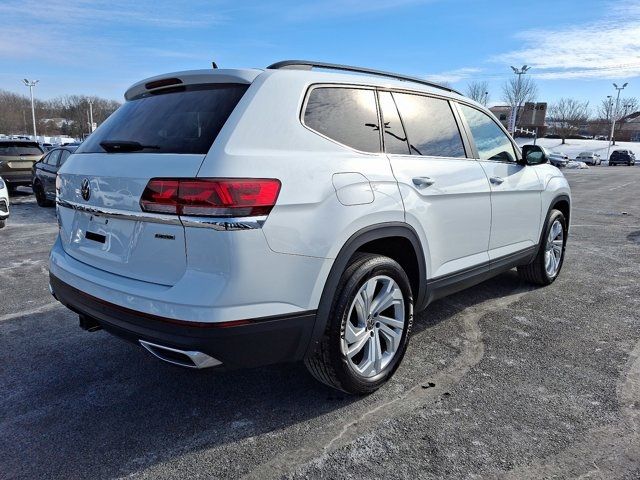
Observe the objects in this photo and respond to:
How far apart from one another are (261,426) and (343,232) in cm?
114

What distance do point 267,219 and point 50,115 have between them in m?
116

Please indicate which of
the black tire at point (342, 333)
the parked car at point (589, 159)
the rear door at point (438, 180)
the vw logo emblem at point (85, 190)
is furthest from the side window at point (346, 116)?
the parked car at point (589, 159)

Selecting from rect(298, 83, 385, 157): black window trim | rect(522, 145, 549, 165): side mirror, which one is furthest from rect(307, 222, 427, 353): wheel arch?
rect(522, 145, 549, 165): side mirror

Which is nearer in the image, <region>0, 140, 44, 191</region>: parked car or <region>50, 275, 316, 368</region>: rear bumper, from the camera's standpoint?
<region>50, 275, 316, 368</region>: rear bumper

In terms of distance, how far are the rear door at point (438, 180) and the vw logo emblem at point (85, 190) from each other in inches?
67.3

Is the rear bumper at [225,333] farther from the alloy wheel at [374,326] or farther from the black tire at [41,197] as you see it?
the black tire at [41,197]

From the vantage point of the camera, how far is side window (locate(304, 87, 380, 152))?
2707 millimetres

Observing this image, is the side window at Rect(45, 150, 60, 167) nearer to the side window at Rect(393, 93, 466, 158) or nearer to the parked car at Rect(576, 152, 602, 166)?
the side window at Rect(393, 93, 466, 158)

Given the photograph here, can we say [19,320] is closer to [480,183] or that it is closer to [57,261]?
[57,261]

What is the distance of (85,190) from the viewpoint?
2742 millimetres

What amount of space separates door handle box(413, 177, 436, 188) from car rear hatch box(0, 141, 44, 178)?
13.6 m

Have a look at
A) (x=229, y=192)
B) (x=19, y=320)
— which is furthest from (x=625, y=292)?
(x=19, y=320)

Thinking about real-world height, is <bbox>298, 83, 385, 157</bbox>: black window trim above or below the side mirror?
above

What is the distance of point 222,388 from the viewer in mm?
3113
